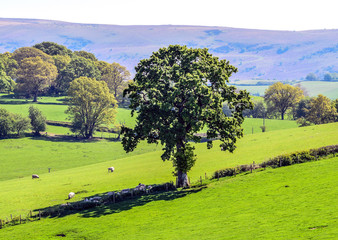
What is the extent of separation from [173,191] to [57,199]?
17.3m

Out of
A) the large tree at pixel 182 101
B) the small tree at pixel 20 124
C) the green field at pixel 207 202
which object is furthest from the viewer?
the small tree at pixel 20 124

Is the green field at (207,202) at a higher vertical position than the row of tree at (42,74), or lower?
lower

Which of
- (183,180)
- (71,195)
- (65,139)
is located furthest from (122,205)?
(65,139)

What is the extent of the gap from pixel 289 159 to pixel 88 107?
94.3 metres

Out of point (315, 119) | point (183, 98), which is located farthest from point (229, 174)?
point (315, 119)

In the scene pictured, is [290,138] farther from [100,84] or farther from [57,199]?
[100,84]

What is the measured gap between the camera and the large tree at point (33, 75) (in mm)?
167375

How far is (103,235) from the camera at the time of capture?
36875mm

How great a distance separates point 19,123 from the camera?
409 ft

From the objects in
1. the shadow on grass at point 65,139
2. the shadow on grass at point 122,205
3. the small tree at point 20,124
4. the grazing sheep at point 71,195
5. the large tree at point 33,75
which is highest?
the large tree at point 33,75

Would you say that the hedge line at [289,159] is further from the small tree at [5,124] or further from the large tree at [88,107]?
the small tree at [5,124]

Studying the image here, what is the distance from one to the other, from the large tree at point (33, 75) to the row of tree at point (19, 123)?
43379 millimetres

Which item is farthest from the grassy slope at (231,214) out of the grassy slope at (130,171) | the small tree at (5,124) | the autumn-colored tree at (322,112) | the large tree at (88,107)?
the large tree at (88,107)

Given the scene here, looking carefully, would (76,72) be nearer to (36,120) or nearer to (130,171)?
(36,120)
